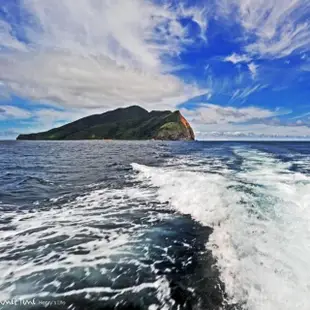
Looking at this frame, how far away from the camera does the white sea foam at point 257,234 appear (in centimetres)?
484

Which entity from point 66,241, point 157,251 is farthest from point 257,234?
point 66,241

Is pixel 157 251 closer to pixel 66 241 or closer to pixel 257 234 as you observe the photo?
pixel 66 241

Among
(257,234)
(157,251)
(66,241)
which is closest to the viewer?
(157,251)

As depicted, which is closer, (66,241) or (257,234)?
(66,241)

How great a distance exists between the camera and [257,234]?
763 cm

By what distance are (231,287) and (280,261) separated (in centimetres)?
191

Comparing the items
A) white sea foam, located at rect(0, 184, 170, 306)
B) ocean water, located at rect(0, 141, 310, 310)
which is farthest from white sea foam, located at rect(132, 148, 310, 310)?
white sea foam, located at rect(0, 184, 170, 306)

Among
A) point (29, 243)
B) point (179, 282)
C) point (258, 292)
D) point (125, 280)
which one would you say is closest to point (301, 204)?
point (258, 292)

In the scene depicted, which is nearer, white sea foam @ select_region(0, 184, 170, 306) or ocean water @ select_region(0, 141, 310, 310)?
ocean water @ select_region(0, 141, 310, 310)

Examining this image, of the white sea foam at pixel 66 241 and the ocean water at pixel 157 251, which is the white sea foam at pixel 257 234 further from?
the white sea foam at pixel 66 241

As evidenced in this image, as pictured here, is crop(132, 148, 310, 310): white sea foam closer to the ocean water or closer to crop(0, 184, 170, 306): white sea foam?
the ocean water

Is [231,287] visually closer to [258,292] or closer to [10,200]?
[258,292]

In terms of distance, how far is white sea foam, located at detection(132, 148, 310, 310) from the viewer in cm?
484

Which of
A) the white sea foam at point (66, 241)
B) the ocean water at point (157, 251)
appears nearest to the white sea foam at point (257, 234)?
the ocean water at point (157, 251)
